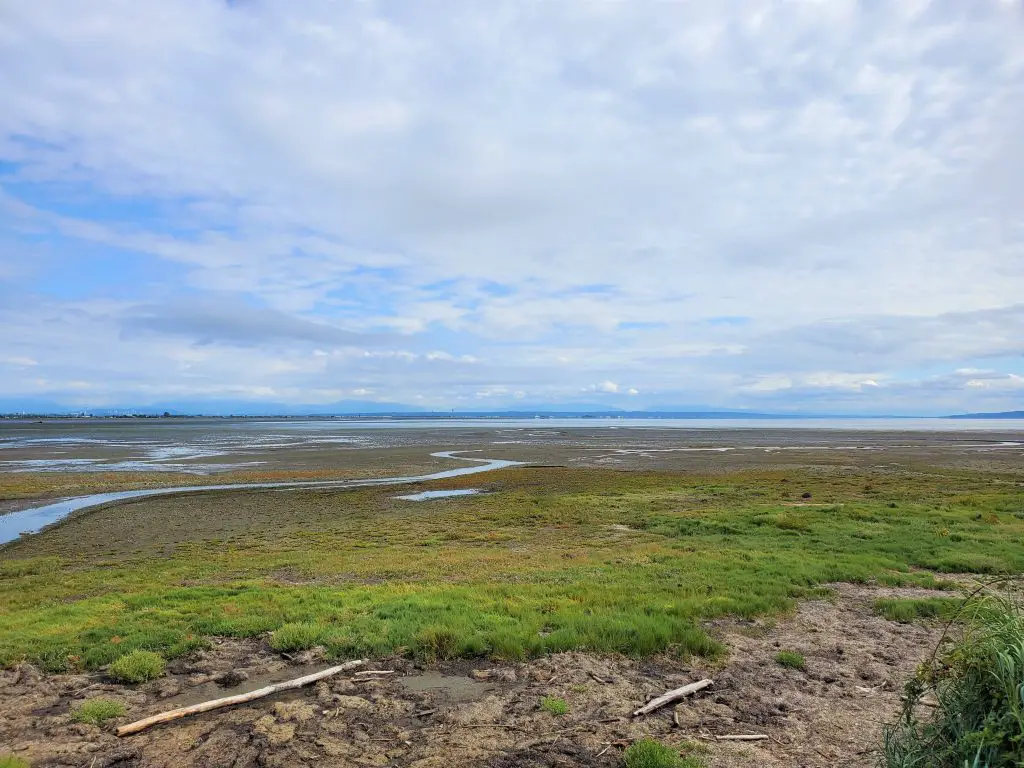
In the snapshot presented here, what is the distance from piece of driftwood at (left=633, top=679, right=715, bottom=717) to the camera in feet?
26.5

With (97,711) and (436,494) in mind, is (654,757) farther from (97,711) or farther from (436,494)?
(436,494)

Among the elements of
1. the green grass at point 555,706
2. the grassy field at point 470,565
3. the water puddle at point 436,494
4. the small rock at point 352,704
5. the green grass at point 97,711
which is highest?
the green grass at point 97,711

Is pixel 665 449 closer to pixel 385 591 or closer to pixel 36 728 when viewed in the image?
pixel 385 591

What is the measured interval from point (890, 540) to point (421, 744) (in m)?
19.0

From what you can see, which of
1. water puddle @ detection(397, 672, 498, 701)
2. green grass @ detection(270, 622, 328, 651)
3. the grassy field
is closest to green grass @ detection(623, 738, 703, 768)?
water puddle @ detection(397, 672, 498, 701)

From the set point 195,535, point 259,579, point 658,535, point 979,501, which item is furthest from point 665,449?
point 259,579

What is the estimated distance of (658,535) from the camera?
23.0m

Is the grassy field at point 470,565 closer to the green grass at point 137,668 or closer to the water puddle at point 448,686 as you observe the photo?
the green grass at point 137,668

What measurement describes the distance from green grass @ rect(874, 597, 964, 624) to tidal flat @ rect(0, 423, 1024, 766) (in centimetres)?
7

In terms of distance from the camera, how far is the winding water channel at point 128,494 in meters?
28.1

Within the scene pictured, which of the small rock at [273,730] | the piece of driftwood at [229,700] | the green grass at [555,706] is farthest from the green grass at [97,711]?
the green grass at [555,706]

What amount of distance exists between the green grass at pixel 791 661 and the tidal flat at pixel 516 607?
154 mm

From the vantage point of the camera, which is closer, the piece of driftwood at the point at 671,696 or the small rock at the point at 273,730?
the small rock at the point at 273,730

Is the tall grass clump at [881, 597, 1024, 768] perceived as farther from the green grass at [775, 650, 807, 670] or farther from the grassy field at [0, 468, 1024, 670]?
the grassy field at [0, 468, 1024, 670]
